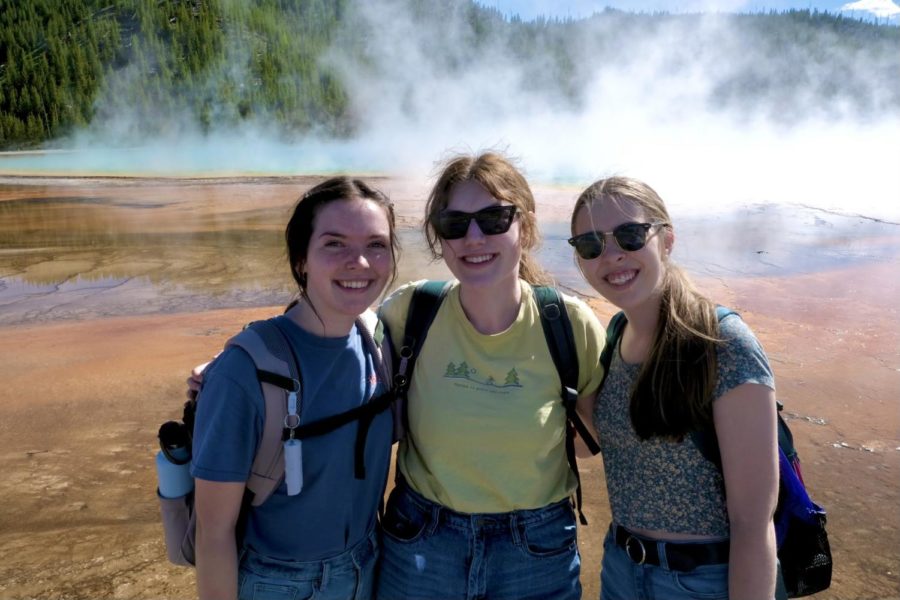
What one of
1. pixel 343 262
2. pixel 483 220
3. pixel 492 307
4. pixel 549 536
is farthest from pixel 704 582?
pixel 343 262

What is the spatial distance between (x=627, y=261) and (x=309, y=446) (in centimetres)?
102

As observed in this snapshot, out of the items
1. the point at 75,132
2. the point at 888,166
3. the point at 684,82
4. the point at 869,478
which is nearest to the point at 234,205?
the point at 869,478

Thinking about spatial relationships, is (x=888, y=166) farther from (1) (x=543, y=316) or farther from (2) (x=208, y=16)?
(2) (x=208, y=16)

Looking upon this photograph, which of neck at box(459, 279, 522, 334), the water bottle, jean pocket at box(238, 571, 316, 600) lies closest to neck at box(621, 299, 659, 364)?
neck at box(459, 279, 522, 334)

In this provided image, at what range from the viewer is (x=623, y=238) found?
5.91ft

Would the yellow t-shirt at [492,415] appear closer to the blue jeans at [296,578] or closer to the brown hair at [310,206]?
the blue jeans at [296,578]

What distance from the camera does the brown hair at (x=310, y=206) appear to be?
1.76 metres

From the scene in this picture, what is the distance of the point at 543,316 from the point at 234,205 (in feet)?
51.1

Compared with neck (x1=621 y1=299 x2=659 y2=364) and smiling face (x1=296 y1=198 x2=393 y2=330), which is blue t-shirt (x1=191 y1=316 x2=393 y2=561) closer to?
smiling face (x1=296 y1=198 x2=393 y2=330)

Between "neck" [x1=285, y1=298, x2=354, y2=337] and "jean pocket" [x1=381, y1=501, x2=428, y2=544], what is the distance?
1.93 feet

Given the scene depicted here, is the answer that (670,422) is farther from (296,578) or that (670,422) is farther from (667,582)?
(296,578)

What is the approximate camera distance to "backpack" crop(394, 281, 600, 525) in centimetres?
184

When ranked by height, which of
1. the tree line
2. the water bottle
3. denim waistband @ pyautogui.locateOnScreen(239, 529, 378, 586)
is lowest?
denim waistband @ pyautogui.locateOnScreen(239, 529, 378, 586)

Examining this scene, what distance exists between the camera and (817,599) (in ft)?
8.95
